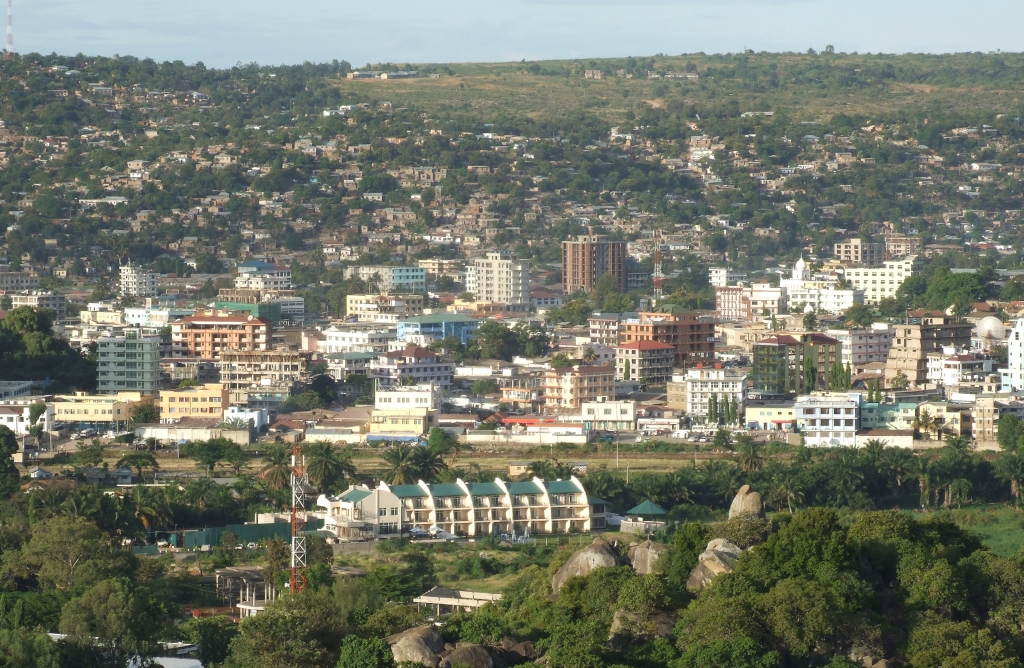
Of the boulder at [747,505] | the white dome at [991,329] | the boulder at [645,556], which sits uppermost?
the white dome at [991,329]

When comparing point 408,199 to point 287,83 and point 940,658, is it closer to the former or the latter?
point 287,83

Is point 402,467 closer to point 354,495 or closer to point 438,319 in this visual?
point 354,495

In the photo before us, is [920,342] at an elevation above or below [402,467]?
above

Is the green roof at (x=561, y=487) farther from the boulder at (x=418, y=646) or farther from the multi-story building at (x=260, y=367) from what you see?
the multi-story building at (x=260, y=367)

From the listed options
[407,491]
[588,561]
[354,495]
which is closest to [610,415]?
[407,491]

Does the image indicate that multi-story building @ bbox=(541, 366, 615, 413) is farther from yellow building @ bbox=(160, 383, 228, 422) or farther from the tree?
the tree

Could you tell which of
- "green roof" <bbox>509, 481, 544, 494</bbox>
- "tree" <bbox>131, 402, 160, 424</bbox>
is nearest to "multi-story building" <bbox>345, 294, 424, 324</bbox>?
"tree" <bbox>131, 402, 160, 424</bbox>

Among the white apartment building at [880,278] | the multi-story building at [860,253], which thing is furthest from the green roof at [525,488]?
the multi-story building at [860,253]
